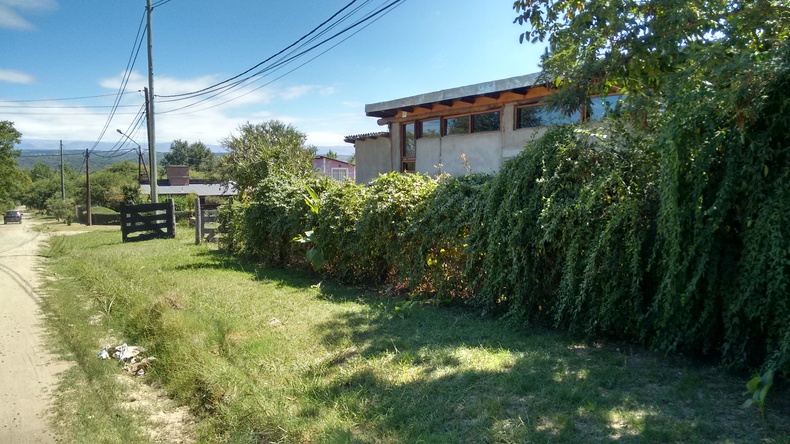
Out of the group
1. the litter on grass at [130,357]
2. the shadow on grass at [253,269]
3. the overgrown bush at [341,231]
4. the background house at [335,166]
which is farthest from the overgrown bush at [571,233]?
the background house at [335,166]

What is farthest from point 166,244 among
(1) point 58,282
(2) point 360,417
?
(2) point 360,417

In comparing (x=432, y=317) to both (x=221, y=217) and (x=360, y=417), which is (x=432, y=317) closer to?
(x=360, y=417)

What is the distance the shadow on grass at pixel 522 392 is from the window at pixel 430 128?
446 inches

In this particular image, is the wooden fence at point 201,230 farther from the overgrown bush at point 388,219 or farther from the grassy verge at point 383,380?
the overgrown bush at point 388,219

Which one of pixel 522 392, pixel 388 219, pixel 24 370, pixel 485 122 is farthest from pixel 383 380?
pixel 485 122

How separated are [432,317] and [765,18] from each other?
4.68m

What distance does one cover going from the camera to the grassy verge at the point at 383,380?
141 inches

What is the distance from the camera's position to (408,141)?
58.5 feet

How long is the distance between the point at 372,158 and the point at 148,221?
8937mm

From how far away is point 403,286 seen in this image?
28.0 feet

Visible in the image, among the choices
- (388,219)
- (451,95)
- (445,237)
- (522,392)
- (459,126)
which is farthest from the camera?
(459,126)

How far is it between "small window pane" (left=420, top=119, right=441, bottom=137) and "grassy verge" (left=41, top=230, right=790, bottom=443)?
9406mm

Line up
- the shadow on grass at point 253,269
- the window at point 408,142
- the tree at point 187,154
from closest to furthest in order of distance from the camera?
the shadow on grass at point 253,269 < the window at point 408,142 < the tree at point 187,154

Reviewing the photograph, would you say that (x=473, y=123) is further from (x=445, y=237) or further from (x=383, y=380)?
(x=383, y=380)
